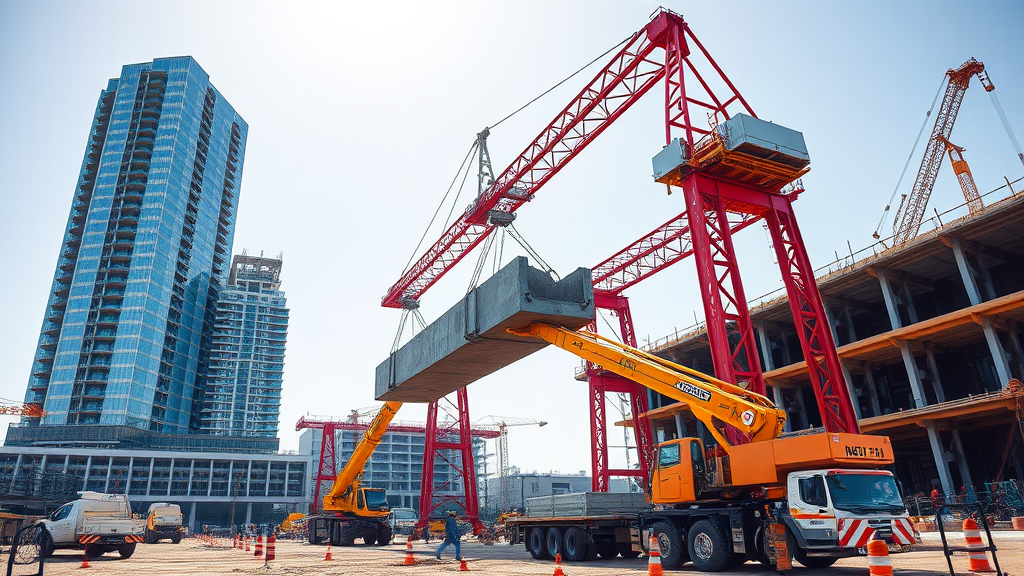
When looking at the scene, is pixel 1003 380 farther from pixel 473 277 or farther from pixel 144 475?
pixel 144 475

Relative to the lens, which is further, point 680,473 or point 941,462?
point 941,462

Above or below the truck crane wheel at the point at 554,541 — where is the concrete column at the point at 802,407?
above

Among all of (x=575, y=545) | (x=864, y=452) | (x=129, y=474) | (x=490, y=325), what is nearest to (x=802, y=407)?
(x=575, y=545)

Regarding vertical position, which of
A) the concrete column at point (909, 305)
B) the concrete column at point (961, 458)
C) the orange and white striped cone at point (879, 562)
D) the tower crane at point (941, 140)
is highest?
the tower crane at point (941, 140)

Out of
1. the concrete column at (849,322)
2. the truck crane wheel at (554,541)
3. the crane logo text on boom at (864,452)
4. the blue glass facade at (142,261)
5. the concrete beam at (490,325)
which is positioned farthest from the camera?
the blue glass facade at (142,261)

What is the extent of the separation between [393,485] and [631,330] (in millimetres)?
119076

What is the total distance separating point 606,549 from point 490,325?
7.72 metres

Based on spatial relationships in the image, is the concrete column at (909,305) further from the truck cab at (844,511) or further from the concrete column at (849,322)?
the truck cab at (844,511)

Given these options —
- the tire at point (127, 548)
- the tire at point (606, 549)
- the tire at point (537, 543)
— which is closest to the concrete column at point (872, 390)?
the tire at point (606, 549)

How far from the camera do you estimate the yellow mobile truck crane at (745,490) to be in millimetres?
11883

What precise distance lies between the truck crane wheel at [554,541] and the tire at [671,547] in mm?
4727

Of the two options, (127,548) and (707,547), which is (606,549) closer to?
(707,547)

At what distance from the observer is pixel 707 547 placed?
13.6 meters

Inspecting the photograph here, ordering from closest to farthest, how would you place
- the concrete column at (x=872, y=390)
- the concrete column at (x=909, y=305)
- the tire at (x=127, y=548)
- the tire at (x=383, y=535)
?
1. the tire at (x=127, y=548)
2. the tire at (x=383, y=535)
3. the concrete column at (x=909, y=305)
4. the concrete column at (x=872, y=390)
